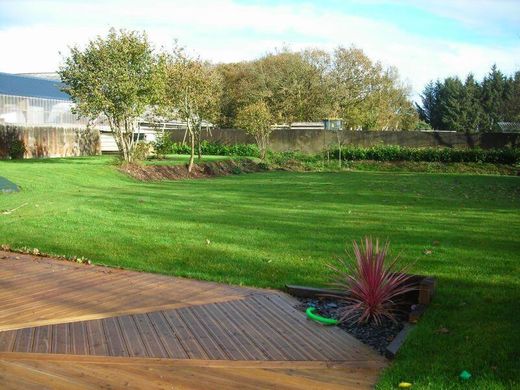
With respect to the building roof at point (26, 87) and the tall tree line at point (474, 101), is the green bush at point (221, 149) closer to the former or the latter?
the building roof at point (26, 87)

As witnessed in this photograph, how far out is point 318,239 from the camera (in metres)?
8.60

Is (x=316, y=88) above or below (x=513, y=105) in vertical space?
above

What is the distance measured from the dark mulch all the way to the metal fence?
2591cm

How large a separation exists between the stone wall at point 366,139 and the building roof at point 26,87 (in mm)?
10837

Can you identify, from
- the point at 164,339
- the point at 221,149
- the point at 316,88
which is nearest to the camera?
the point at 164,339

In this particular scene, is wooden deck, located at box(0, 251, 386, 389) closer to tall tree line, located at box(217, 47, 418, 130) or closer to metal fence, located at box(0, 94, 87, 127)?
metal fence, located at box(0, 94, 87, 127)

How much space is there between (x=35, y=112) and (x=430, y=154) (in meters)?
21.9

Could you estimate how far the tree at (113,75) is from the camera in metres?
20.9

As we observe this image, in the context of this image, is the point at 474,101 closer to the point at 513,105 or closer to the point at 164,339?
the point at 513,105

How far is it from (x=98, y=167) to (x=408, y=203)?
12507 mm

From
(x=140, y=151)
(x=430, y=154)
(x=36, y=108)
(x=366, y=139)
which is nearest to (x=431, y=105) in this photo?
(x=366, y=139)

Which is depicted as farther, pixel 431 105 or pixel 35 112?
pixel 431 105

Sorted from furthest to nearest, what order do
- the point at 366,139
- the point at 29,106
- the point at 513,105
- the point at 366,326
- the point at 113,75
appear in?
the point at 513,105
the point at 366,139
the point at 29,106
the point at 113,75
the point at 366,326

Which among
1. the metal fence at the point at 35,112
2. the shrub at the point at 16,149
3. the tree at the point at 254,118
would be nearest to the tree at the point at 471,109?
the tree at the point at 254,118
